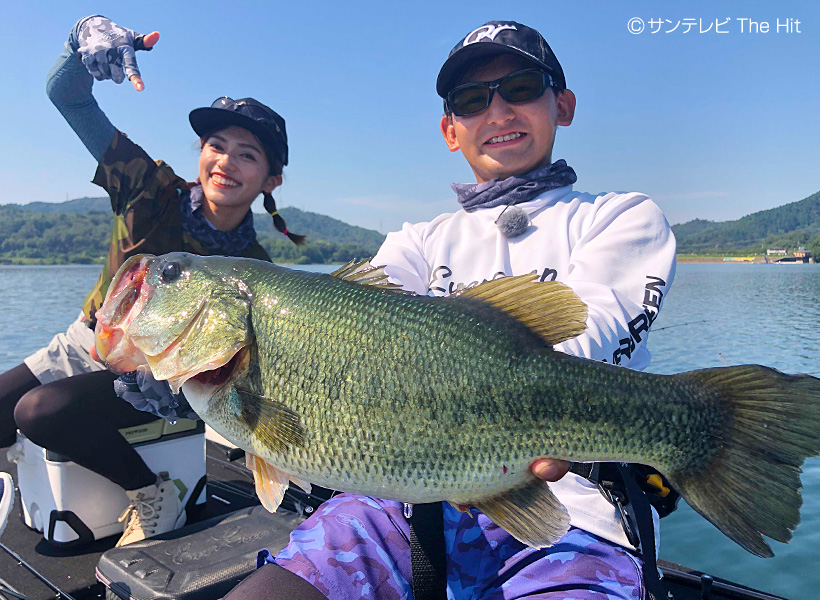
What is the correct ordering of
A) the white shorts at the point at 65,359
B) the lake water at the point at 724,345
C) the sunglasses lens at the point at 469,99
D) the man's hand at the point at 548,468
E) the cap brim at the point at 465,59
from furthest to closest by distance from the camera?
the lake water at the point at 724,345, the white shorts at the point at 65,359, the sunglasses lens at the point at 469,99, the cap brim at the point at 465,59, the man's hand at the point at 548,468

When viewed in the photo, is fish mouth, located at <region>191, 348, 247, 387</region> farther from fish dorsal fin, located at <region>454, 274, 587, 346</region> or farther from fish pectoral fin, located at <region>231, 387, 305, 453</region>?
fish dorsal fin, located at <region>454, 274, 587, 346</region>

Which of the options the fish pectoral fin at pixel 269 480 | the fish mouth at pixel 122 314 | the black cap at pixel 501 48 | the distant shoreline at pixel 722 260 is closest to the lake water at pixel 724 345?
the black cap at pixel 501 48

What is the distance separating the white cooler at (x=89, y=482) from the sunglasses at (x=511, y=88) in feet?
9.29

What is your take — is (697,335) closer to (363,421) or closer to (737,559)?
(737,559)

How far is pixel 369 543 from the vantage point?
7.02 ft

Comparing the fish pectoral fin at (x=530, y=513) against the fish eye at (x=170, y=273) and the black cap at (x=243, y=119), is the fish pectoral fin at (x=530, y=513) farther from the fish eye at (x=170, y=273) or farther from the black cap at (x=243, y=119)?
the black cap at (x=243, y=119)

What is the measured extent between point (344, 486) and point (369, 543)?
0.55 metres

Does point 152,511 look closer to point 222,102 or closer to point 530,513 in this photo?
point 530,513

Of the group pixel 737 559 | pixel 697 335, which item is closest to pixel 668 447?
pixel 737 559

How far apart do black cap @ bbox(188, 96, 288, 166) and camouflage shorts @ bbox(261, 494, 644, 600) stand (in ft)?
10.2

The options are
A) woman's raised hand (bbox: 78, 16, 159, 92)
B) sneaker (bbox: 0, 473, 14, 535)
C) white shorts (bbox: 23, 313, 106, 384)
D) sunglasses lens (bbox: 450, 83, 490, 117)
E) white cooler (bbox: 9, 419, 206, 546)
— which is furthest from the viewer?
white shorts (bbox: 23, 313, 106, 384)

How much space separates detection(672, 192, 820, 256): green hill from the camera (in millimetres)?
116375

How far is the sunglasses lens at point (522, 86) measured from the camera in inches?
110

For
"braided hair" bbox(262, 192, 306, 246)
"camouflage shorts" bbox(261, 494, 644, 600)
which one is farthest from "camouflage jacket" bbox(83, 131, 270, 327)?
"camouflage shorts" bbox(261, 494, 644, 600)
